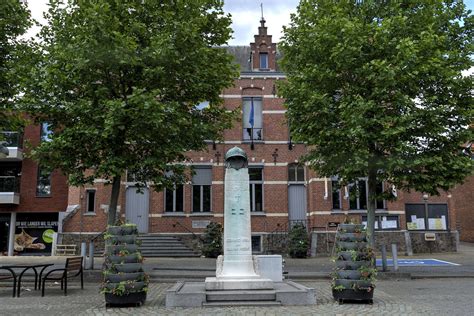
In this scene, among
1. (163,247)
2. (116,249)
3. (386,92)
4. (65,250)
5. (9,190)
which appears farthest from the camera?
(9,190)

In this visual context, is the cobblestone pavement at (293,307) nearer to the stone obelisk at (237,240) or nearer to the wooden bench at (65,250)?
the stone obelisk at (237,240)

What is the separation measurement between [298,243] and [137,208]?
8517 mm

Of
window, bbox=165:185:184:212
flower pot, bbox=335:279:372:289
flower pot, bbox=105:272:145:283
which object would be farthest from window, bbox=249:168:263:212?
flower pot, bbox=105:272:145:283

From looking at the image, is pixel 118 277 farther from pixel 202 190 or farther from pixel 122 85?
pixel 202 190

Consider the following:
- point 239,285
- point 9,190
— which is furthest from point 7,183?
point 239,285

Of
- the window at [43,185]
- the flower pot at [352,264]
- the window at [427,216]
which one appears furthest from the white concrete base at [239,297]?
the window at [43,185]

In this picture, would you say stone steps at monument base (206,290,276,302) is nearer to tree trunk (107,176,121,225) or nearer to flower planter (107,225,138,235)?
flower planter (107,225,138,235)

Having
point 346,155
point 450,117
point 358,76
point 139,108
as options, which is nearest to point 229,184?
point 139,108

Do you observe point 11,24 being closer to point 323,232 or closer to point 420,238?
point 323,232

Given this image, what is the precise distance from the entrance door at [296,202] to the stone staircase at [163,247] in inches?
225

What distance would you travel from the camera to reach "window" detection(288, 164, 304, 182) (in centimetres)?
2511

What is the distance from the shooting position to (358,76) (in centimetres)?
1445

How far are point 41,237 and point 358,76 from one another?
20871 millimetres

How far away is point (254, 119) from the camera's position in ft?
83.4
